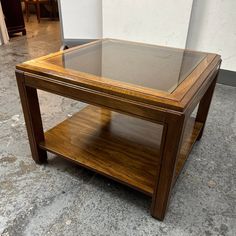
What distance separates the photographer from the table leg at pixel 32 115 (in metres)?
0.83

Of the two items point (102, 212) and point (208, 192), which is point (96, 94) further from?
point (208, 192)

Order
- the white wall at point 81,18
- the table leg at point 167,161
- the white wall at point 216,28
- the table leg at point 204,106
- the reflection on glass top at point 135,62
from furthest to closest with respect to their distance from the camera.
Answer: the white wall at point 81,18
the white wall at point 216,28
the table leg at point 204,106
the reflection on glass top at point 135,62
the table leg at point 167,161

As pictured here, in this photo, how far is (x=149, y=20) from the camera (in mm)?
1868

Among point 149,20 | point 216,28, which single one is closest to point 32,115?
point 149,20

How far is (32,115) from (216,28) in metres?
1.53

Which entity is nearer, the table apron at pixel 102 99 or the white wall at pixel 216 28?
the table apron at pixel 102 99

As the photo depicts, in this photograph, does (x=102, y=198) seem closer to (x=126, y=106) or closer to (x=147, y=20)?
(x=126, y=106)

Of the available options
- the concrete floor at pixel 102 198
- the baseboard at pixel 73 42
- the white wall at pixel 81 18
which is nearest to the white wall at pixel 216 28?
the concrete floor at pixel 102 198

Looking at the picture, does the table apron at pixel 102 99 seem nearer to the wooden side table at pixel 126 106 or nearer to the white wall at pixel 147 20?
the wooden side table at pixel 126 106

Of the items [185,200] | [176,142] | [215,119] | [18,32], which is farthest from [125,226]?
[18,32]

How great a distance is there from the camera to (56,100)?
1.58 metres

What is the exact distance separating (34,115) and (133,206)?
50 cm

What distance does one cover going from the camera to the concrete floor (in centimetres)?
77

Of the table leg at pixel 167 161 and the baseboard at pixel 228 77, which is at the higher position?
the table leg at pixel 167 161
